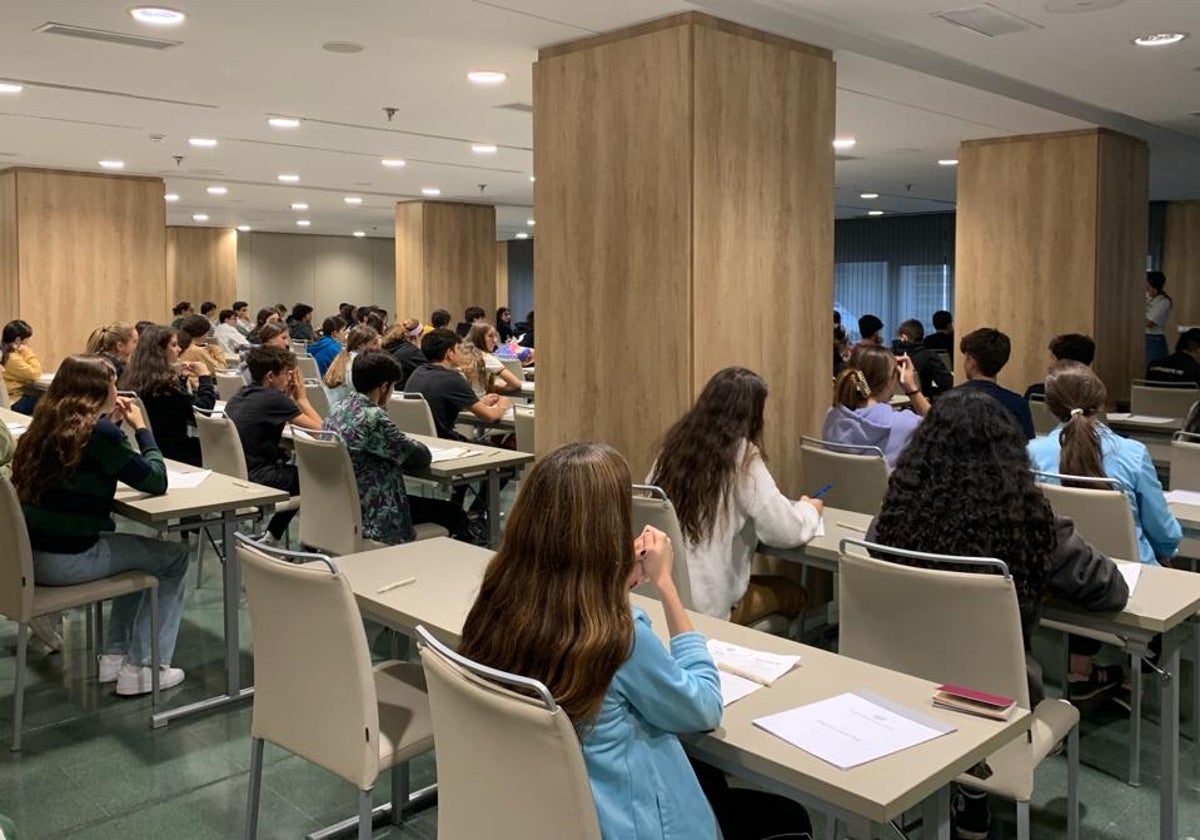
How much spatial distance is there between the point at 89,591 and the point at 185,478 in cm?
78

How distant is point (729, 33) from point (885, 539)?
2747mm

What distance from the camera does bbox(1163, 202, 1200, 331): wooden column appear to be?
14.2 metres

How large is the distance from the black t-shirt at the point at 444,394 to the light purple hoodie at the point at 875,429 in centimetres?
234

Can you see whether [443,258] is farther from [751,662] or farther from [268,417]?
[751,662]

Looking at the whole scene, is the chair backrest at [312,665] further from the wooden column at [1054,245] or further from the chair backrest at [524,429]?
the wooden column at [1054,245]

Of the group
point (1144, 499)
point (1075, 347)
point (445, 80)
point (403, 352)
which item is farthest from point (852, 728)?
point (403, 352)

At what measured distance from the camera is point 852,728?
1.94 m

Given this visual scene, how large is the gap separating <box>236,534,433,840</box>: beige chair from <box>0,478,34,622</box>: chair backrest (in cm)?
131

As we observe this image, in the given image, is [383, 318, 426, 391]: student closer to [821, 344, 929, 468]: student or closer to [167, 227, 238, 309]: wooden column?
[821, 344, 929, 468]: student

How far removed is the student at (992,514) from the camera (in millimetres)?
2490

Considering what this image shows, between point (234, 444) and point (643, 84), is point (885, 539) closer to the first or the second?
point (643, 84)

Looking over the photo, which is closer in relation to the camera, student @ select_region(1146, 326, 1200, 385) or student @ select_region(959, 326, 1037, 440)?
student @ select_region(959, 326, 1037, 440)

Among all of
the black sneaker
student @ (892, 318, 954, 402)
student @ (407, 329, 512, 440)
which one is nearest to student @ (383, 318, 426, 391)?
student @ (407, 329, 512, 440)

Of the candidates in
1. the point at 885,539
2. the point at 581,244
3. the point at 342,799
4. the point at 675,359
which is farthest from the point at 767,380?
the point at 342,799
